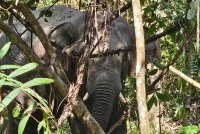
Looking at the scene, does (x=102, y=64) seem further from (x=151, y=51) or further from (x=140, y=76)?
(x=140, y=76)

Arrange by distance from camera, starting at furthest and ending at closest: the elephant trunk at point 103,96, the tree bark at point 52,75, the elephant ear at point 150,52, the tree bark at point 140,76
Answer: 1. the elephant ear at point 150,52
2. the elephant trunk at point 103,96
3. the tree bark at point 52,75
4. the tree bark at point 140,76

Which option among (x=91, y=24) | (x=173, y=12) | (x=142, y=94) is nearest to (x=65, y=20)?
(x=173, y=12)

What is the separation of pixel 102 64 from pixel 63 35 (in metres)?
0.62

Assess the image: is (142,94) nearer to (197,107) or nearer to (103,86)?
(103,86)

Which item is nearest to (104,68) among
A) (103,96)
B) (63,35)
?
(103,96)

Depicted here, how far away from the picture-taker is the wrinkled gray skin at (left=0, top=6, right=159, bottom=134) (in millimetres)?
4691

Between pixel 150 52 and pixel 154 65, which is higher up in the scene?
pixel 150 52

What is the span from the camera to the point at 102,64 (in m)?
4.84

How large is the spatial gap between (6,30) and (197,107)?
5282 millimetres

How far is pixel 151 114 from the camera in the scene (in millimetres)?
8102

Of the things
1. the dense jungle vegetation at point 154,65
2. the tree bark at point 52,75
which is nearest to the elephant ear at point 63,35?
the dense jungle vegetation at point 154,65

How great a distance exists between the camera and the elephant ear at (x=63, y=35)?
510 cm

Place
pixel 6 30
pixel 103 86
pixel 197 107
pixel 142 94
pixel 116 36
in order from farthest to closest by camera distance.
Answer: pixel 197 107 → pixel 116 36 → pixel 103 86 → pixel 6 30 → pixel 142 94

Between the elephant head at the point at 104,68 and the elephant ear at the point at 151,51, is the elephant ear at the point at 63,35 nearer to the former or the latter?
the elephant head at the point at 104,68
